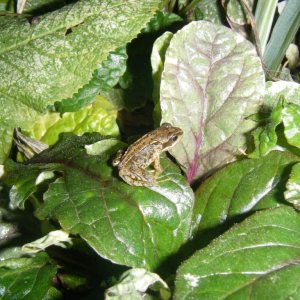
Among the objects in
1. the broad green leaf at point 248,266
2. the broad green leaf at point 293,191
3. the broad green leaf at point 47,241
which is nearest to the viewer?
the broad green leaf at point 248,266

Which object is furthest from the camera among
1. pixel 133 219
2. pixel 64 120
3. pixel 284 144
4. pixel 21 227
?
pixel 64 120

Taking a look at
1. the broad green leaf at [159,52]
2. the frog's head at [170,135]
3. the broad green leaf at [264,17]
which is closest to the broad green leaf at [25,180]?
the frog's head at [170,135]

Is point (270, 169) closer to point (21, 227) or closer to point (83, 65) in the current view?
point (83, 65)

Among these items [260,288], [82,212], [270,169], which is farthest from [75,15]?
[260,288]

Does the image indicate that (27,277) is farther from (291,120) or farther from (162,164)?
(291,120)

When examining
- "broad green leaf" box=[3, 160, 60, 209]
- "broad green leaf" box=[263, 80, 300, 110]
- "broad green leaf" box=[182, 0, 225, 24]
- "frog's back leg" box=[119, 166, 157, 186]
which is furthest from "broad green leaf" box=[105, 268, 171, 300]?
"broad green leaf" box=[182, 0, 225, 24]

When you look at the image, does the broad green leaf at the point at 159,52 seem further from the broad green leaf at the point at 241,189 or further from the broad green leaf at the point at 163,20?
the broad green leaf at the point at 241,189

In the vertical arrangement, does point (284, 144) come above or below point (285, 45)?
below

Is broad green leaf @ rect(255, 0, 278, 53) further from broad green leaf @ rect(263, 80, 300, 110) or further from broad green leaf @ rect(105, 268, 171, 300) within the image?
broad green leaf @ rect(105, 268, 171, 300)
